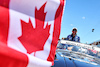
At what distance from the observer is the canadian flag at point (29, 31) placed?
1832mm

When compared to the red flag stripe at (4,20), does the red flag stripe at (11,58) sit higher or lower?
lower

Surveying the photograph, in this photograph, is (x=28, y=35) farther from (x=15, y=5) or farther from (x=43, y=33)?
(x=15, y=5)

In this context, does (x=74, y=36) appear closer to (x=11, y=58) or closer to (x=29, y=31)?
(x=29, y=31)

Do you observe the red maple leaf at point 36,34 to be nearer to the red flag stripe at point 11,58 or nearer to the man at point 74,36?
the red flag stripe at point 11,58

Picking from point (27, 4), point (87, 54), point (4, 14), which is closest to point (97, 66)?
point (87, 54)

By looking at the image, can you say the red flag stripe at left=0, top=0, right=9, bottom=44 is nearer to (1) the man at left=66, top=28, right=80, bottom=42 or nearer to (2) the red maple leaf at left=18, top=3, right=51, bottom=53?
(2) the red maple leaf at left=18, top=3, right=51, bottom=53

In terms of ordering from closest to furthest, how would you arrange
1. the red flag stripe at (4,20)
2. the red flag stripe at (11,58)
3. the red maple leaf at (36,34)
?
1. the red flag stripe at (11,58)
2. the red flag stripe at (4,20)
3. the red maple leaf at (36,34)

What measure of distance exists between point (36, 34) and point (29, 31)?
145 millimetres

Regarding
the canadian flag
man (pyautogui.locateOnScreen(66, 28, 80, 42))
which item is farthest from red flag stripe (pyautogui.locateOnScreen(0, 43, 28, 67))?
man (pyautogui.locateOnScreen(66, 28, 80, 42))

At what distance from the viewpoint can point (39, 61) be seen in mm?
2146

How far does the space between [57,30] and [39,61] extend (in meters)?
0.68

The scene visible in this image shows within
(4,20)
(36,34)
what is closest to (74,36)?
(36,34)

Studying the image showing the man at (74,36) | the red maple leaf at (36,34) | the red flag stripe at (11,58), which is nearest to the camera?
the red flag stripe at (11,58)

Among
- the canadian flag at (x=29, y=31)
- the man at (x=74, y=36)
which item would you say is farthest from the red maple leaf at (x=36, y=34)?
the man at (x=74, y=36)
